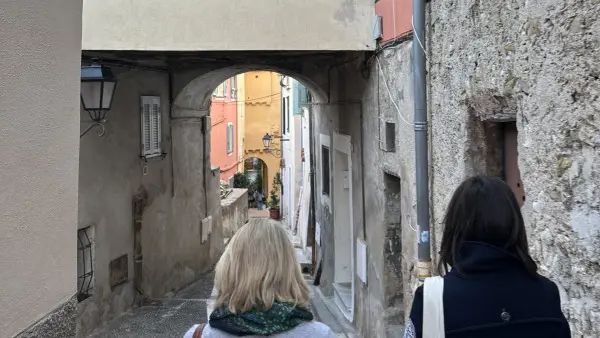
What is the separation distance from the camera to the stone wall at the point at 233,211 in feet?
55.5

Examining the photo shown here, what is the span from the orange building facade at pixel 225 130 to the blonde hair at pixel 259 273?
20.5m

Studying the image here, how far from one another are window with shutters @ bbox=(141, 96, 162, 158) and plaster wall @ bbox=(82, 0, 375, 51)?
318 cm

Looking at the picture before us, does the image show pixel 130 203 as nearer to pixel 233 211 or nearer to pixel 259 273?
pixel 259 273

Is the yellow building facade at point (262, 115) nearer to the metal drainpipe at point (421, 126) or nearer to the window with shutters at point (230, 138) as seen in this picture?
the window with shutters at point (230, 138)

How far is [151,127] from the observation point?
9.55m

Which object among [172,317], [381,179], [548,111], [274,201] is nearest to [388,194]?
[381,179]

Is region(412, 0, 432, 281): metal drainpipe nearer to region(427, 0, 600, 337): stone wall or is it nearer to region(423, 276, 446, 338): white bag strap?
region(427, 0, 600, 337): stone wall

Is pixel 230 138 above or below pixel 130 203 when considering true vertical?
above

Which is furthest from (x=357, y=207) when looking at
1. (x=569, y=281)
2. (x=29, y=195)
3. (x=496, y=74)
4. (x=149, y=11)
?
(x=29, y=195)

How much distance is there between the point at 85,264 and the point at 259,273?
616 cm

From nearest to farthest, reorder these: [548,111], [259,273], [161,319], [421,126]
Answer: [259,273] < [548,111] < [421,126] < [161,319]

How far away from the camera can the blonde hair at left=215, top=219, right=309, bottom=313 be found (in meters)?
1.88

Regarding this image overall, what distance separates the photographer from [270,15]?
604 centimetres

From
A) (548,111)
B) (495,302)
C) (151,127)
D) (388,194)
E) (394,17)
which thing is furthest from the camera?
(151,127)
